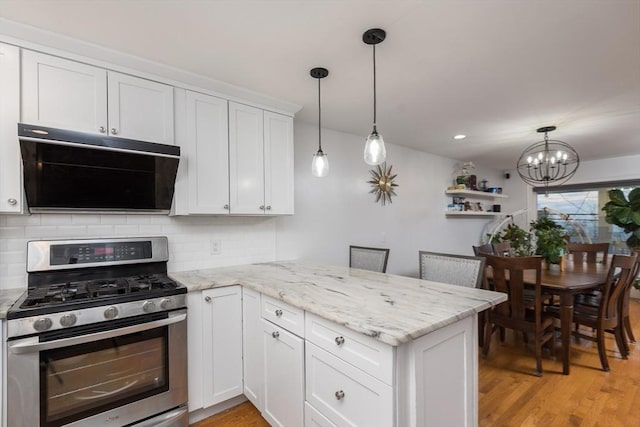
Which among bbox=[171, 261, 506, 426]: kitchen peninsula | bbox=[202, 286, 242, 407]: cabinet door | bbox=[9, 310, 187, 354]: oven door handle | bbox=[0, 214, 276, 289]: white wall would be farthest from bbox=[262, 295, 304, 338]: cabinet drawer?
bbox=[0, 214, 276, 289]: white wall

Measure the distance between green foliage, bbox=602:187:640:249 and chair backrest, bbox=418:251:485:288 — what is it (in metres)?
4.13

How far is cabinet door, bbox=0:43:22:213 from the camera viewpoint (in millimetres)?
1591

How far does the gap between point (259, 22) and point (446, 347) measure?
69.1 inches

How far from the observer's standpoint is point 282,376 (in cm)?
168

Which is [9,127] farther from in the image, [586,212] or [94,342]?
[586,212]

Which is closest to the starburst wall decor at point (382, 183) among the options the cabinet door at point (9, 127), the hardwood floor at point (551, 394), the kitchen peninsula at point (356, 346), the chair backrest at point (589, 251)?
the kitchen peninsula at point (356, 346)

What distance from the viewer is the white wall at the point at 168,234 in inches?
71.4

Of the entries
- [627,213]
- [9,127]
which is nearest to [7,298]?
[9,127]

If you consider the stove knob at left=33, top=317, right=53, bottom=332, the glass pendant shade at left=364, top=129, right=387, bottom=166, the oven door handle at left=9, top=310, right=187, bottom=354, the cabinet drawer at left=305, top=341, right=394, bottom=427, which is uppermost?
the glass pendant shade at left=364, top=129, right=387, bottom=166

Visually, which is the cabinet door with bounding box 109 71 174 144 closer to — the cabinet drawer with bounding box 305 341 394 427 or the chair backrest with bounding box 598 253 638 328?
the cabinet drawer with bounding box 305 341 394 427

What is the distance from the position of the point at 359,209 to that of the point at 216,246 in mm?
1731

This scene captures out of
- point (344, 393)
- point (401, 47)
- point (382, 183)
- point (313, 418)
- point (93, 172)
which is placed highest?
point (401, 47)

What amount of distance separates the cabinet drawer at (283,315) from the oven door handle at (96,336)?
49 centimetres

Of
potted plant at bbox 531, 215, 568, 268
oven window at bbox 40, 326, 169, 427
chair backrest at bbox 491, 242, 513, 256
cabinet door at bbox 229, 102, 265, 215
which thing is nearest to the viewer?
oven window at bbox 40, 326, 169, 427
